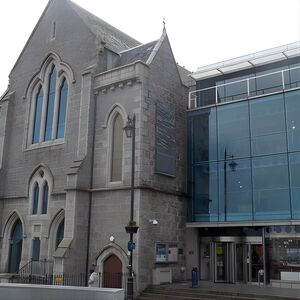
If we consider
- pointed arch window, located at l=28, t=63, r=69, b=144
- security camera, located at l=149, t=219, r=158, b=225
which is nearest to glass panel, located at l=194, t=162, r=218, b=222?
security camera, located at l=149, t=219, r=158, b=225

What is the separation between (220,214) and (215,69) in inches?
382

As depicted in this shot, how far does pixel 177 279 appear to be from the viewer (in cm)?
2361

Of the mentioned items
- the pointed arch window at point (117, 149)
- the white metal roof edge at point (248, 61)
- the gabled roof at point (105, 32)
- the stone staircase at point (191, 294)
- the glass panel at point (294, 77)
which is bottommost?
the stone staircase at point (191, 294)

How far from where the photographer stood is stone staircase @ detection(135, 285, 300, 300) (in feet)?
59.8

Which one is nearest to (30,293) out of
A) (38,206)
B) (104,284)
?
(104,284)

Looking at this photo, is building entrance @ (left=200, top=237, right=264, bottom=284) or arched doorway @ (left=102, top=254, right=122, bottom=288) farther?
building entrance @ (left=200, top=237, right=264, bottom=284)

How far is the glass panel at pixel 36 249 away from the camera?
84.7 feet

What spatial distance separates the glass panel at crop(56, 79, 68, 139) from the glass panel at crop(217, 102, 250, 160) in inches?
377

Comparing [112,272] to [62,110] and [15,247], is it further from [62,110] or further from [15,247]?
[62,110]

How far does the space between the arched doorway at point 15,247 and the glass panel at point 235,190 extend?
42.6 feet

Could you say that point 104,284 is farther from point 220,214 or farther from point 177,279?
point 220,214

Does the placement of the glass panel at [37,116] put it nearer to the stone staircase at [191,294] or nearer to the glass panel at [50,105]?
the glass panel at [50,105]

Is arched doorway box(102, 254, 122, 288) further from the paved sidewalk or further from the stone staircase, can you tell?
the paved sidewalk

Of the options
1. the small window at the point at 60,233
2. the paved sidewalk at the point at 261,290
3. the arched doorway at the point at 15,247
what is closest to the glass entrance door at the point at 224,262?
the paved sidewalk at the point at 261,290
